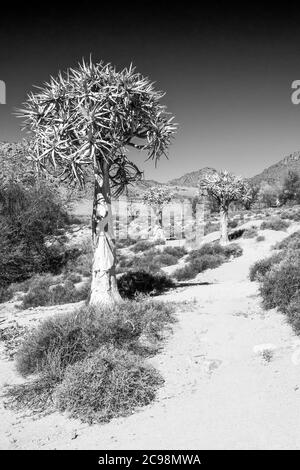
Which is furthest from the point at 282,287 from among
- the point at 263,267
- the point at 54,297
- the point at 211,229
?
the point at 211,229

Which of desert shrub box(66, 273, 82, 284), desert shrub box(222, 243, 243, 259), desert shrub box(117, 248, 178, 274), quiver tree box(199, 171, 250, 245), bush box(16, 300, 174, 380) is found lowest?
desert shrub box(66, 273, 82, 284)

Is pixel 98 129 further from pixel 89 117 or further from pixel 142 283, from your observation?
pixel 142 283

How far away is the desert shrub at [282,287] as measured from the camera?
24.5 ft

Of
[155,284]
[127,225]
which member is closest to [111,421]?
[155,284]

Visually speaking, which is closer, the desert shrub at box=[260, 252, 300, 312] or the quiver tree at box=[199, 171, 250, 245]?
the desert shrub at box=[260, 252, 300, 312]

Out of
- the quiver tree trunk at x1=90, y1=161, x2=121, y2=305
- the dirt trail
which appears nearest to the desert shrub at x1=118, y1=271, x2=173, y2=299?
the quiver tree trunk at x1=90, y1=161, x2=121, y2=305

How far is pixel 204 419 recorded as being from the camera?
414cm

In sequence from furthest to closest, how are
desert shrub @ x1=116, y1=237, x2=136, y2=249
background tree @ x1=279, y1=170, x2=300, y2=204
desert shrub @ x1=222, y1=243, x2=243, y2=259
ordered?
1. background tree @ x1=279, y1=170, x2=300, y2=204
2. desert shrub @ x1=116, y1=237, x2=136, y2=249
3. desert shrub @ x1=222, y1=243, x2=243, y2=259

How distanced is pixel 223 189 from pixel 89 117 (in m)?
16.4

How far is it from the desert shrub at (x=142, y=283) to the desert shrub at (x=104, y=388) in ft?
21.3

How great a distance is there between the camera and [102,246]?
8.88m

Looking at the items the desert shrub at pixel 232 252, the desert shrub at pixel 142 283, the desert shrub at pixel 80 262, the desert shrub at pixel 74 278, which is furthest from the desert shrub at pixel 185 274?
the desert shrub at pixel 80 262

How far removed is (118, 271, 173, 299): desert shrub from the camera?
12125 mm

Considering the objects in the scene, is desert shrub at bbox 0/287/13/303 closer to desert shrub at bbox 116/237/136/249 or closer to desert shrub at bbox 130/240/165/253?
desert shrub at bbox 130/240/165/253
